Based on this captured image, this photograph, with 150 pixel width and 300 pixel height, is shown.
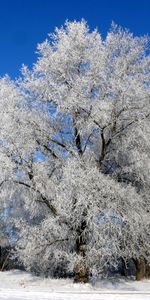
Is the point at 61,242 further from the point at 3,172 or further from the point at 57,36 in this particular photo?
the point at 57,36

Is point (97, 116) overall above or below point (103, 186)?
above

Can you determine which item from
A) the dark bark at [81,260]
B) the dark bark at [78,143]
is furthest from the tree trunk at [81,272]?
the dark bark at [78,143]

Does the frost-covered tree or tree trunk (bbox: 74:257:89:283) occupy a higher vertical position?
the frost-covered tree

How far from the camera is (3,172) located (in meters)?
17.1

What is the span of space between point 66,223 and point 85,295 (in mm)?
4515

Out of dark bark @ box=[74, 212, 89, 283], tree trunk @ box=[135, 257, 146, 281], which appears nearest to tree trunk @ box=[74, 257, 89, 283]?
dark bark @ box=[74, 212, 89, 283]

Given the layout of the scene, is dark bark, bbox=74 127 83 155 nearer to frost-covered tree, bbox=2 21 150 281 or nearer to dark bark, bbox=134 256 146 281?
frost-covered tree, bbox=2 21 150 281

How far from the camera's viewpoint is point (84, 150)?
Result: 18719 millimetres

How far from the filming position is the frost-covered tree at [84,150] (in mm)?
16453

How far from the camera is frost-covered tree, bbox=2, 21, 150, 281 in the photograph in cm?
1645

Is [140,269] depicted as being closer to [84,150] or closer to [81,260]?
[81,260]

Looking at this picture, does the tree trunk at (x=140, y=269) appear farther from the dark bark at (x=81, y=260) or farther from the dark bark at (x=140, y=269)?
the dark bark at (x=81, y=260)

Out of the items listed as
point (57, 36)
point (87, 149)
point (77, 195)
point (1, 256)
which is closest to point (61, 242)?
point (77, 195)

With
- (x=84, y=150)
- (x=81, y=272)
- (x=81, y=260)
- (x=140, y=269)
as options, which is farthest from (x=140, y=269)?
(x=84, y=150)
